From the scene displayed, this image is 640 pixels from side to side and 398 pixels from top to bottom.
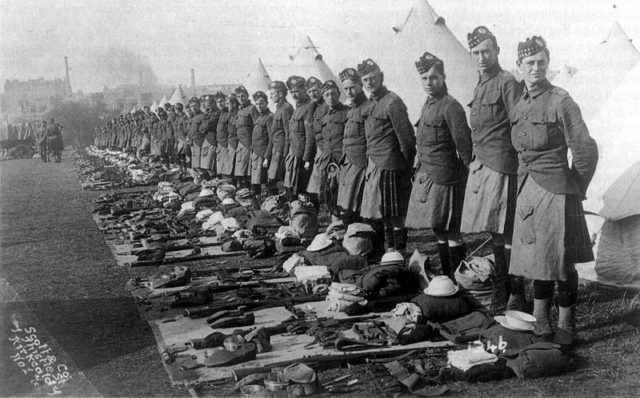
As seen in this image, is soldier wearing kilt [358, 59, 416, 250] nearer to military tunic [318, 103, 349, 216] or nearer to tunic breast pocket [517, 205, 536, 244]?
military tunic [318, 103, 349, 216]

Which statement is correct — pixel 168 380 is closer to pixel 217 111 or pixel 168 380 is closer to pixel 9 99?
pixel 217 111

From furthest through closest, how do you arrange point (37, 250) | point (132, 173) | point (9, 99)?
point (9, 99)
point (132, 173)
point (37, 250)

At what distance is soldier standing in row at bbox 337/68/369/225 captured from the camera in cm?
696

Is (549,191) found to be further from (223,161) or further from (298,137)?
(223,161)

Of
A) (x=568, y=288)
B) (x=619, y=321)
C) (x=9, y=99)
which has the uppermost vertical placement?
(x=9, y=99)

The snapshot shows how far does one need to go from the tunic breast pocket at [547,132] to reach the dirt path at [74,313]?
9.30 ft

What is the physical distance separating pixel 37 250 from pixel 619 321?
7012 millimetres

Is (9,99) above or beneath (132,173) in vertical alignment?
above

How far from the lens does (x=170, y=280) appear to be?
6.32 m

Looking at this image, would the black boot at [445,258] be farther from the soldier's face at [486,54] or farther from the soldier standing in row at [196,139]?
the soldier standing in row at [196,139]

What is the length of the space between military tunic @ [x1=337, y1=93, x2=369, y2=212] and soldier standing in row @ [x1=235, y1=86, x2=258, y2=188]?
4.68 m

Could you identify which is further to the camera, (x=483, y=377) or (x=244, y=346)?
(x=244, y=346)

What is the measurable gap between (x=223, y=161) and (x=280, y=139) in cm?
319

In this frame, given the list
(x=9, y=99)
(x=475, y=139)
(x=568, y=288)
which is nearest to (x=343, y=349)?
(x=568, y=288)
